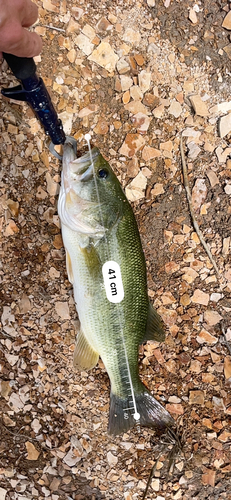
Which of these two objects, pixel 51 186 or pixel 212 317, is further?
pixel 212 317

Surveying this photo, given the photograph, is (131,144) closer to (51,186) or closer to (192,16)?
(51,186)

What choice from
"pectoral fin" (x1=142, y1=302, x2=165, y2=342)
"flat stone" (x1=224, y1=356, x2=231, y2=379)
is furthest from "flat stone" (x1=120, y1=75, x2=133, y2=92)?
"flat stone" (x1=224, y1=356, x2=231, y2=379)

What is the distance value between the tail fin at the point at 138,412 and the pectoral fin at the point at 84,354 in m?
0.22

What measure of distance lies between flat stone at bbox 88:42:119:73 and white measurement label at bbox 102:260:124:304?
1228 millimetres

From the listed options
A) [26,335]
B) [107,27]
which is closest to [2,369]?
[26,335]

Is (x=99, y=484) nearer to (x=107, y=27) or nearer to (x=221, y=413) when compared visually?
(x=221, y=413)

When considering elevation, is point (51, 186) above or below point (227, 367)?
above

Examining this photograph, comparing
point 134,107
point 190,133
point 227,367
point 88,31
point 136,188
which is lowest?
point 227,367

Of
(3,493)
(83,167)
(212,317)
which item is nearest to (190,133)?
(83,167)

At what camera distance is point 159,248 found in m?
2.40

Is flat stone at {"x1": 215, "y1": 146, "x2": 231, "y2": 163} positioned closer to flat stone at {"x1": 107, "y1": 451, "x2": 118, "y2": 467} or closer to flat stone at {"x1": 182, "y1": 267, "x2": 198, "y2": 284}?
flat stone at {"x1": 182, "y1": 267, "x2": 198, "y2": 284}

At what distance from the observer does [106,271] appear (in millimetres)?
2023

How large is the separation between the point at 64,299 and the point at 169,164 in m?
1.07

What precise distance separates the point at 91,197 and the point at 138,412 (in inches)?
49.8
